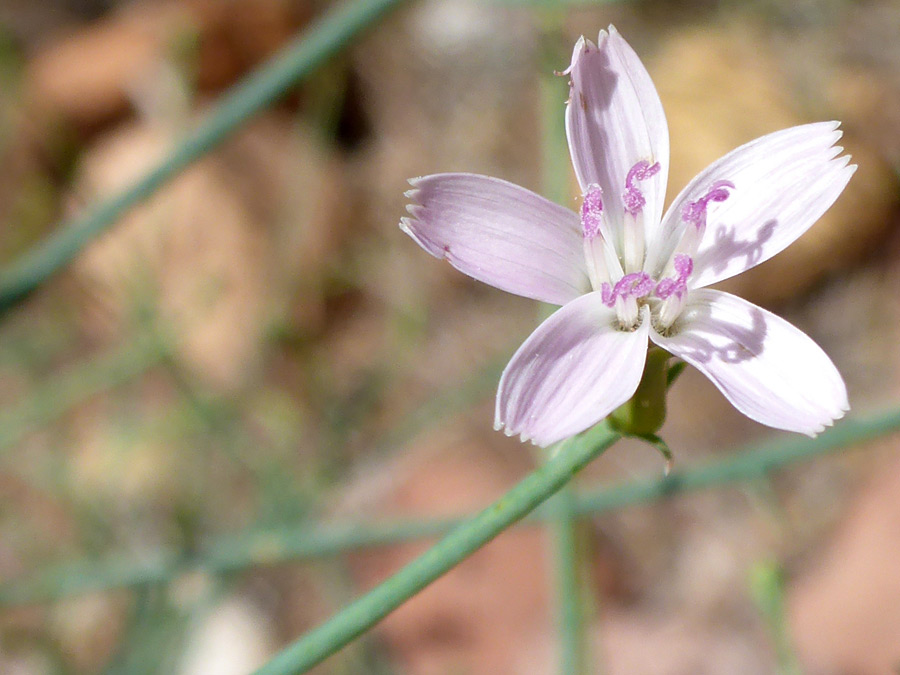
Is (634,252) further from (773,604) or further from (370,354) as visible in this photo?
(370,354)

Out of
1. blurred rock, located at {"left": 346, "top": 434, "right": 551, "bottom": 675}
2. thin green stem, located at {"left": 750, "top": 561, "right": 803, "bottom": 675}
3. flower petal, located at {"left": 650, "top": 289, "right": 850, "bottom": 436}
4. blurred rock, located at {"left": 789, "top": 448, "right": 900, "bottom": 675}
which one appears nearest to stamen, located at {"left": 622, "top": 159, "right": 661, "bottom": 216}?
flower petal, located at {"left": 650, "top": 289, "right": 850, "bottom": 436}

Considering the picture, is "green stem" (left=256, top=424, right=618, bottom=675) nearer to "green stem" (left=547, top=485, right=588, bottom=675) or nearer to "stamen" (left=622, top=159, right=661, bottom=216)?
"stamen" (left=622, top=159, right=661, bottom=216)

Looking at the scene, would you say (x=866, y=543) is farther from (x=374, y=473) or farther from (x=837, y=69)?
(x=837, y=69)

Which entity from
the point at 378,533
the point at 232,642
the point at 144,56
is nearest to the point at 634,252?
the point at 378,533

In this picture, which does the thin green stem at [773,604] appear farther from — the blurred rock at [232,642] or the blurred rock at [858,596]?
the blurred rock at [232,642]

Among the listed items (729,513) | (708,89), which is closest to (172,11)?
(708,89)

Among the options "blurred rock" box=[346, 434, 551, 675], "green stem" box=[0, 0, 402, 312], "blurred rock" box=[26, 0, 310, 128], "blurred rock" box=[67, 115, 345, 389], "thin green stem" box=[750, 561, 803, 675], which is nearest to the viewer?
"thin green stem" box=[750, 561, 803, 675]

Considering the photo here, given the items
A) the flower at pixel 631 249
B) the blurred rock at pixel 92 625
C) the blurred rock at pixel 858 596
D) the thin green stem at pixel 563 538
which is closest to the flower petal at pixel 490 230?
the flower at pixel 631 249
